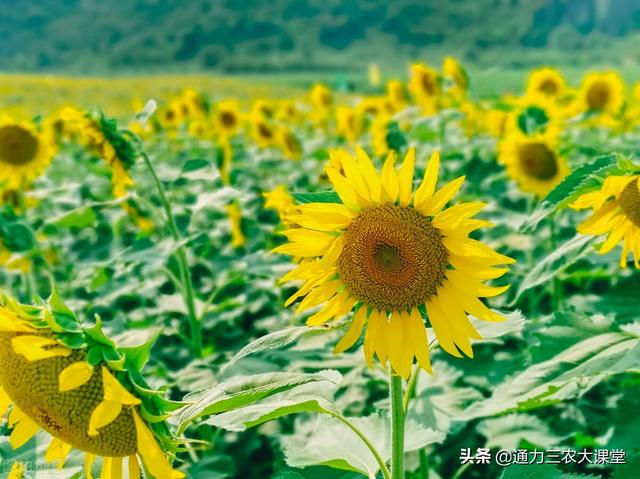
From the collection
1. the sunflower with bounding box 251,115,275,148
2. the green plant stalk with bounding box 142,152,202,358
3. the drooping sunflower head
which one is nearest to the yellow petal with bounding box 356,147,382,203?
the green plant stalk with bounding box 142,152,202,358

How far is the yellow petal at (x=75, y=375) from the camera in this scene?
1195 mm

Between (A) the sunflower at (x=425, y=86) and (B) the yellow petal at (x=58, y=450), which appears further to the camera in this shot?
(A) the sunflower at (x=425, y=86)

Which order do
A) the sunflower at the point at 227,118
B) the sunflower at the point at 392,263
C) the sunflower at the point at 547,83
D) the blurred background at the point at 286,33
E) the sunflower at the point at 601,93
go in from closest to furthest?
the sunflower at the point at 392,263 < the sunflower at the point at 601,93 < the sunflower at the point at 547,83 < the sunflower at the point at 227,118 < the blurred background at the point at 286,33

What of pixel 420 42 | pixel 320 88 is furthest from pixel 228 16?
pixel 320 88

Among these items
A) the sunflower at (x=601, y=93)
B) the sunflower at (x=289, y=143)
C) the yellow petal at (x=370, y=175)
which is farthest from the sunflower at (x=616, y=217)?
the sunflower at (x=289, y=143)

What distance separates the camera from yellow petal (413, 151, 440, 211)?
1.41 m

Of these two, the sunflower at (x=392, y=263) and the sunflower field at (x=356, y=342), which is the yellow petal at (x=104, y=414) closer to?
the sunflower field at (x=356, y=342)

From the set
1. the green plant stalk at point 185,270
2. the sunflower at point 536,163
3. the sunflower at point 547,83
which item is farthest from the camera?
the sunflower at point 547,83

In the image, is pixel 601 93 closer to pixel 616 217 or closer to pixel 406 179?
pixel 616 217

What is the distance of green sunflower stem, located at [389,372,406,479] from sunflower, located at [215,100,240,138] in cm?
523

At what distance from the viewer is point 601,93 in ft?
17.5

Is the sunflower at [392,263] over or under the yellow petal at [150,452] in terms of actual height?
over

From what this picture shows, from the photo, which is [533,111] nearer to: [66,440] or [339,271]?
[339,271]

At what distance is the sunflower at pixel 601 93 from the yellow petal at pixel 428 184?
4.28 m
